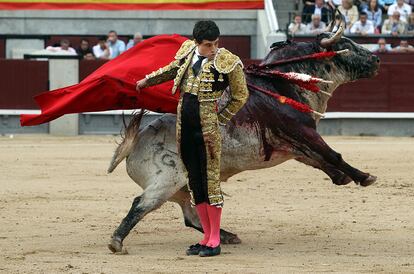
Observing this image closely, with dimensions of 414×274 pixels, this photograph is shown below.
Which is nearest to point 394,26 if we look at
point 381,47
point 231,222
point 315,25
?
point 381,47

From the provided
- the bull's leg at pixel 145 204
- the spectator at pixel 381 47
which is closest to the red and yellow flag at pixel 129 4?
the spectator at pixel 381 47

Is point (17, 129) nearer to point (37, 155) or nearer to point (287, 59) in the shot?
point (37, 155)

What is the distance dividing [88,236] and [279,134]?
1484mm

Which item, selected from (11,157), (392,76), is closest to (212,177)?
(11,157)

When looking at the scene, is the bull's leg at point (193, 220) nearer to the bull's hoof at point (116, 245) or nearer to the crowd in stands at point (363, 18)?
the bull's hoof at point (116, 245)

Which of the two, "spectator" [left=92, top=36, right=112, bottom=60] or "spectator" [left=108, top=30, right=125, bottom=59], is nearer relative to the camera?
"spectator" [left=92, top=36, right=112, bottom=60]

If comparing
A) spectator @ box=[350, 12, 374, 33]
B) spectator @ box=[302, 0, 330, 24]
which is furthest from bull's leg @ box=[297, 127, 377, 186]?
spectator @ box=[302, 0, 330, 24]

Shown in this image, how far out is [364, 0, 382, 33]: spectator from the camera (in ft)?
60.4

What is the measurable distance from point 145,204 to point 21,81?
10.3m

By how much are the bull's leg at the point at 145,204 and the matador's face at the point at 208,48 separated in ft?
2.60

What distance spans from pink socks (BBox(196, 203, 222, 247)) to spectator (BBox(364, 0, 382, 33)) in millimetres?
11722

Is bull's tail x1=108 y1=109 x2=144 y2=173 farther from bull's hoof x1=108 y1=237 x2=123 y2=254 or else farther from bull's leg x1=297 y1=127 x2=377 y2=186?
bull's leg x1=297 y1=127 x2=377 y2=186

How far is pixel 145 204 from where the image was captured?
23.4ft

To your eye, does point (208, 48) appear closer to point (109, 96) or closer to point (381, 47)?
point (109, 96)
